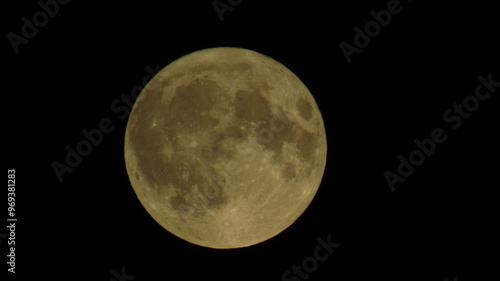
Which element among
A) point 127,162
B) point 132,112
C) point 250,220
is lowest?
point 250,220

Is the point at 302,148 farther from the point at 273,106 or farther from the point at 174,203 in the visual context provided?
the point at 174,203

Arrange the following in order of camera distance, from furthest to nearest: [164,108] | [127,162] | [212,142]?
[127,162]
[164,108]
[212,142]

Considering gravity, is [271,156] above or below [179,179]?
below

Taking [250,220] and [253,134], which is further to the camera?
[250,220]

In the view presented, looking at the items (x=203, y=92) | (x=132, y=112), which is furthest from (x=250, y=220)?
(x=132, y=112)

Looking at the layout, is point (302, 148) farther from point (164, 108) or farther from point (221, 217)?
point (164, 108)

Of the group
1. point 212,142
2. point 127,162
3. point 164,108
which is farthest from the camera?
point 127,162

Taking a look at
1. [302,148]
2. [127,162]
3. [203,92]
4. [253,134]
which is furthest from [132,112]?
[302,148]
